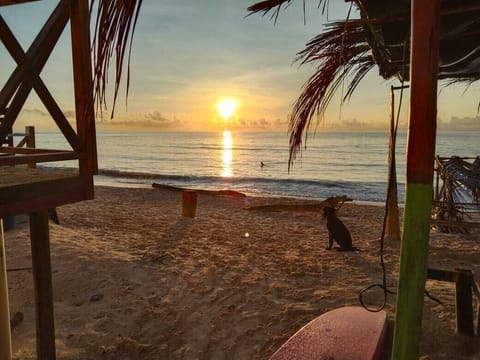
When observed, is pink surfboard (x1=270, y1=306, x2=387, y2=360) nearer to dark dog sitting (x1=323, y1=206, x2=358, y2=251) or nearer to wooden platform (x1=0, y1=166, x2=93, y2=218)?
wooden platform (x1=0, y1=166, x2=93, y2=218)

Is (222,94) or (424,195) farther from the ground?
(222,94)

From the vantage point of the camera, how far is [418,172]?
51.2 inches

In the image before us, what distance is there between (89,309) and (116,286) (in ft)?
2.24

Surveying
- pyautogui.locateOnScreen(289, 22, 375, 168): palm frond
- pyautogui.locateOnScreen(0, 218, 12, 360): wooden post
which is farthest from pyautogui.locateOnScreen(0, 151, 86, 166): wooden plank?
pyautogui.locateOnScreen(289, 22, 375, 168): palm frond

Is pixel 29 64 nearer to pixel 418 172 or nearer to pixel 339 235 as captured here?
pixel 418 172

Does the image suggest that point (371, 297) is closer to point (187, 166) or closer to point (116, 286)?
point (116, 286)

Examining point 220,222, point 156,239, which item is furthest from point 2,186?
point 220,222

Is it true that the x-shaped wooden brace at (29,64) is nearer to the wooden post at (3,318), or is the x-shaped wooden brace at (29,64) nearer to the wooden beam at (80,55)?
the wooden beam at (80,55)

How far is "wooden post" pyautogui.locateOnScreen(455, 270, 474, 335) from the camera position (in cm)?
380

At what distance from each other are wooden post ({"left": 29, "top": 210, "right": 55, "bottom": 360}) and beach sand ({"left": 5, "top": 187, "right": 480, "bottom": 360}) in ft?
1.34

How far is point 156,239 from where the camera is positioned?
29.1 feet

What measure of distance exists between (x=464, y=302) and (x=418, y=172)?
10.9ft

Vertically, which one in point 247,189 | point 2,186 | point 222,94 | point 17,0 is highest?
point 222,94

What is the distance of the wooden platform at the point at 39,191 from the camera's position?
2.78m
